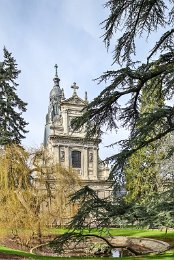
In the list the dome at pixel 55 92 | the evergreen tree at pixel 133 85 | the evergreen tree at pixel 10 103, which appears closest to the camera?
the evergreen tree at pixel 133 85

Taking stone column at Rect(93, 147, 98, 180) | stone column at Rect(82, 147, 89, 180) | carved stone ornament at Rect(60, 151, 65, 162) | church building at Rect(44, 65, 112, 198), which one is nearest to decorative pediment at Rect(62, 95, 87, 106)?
church building at Rect(44, 65, 112, 198)

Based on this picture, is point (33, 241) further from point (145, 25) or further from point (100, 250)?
point (145, 25)

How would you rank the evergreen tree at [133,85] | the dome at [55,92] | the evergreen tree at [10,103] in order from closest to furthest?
1. the evergreen tree at [133,85]
2. the evergreen tree at [10,103]
3. the dome at [55,92]

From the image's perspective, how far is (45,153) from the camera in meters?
18.0

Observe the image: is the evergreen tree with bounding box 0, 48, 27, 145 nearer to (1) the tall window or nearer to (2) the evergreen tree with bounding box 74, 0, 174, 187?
(1) the tall window

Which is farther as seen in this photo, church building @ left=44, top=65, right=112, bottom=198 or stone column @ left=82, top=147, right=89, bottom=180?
stone column @ left=82, top=147, right=89, bottom=180

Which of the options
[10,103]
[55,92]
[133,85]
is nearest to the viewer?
[133,85]

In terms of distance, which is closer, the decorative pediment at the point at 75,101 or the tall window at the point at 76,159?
the tall window at the point at 76,159

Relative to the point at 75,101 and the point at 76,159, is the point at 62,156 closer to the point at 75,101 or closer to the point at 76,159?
the point at 76,159

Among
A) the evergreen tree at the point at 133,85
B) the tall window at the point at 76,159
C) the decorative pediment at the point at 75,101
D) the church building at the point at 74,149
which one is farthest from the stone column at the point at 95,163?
the evergreen tree at the point at 133,85

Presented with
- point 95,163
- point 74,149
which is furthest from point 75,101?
point 95,163

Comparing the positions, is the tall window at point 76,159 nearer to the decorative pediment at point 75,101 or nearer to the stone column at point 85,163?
the stone column at point 85,163

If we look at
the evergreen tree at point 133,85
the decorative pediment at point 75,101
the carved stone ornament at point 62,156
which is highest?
the decorative pediment at point 75,101

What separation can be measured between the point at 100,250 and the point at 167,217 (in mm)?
12848
